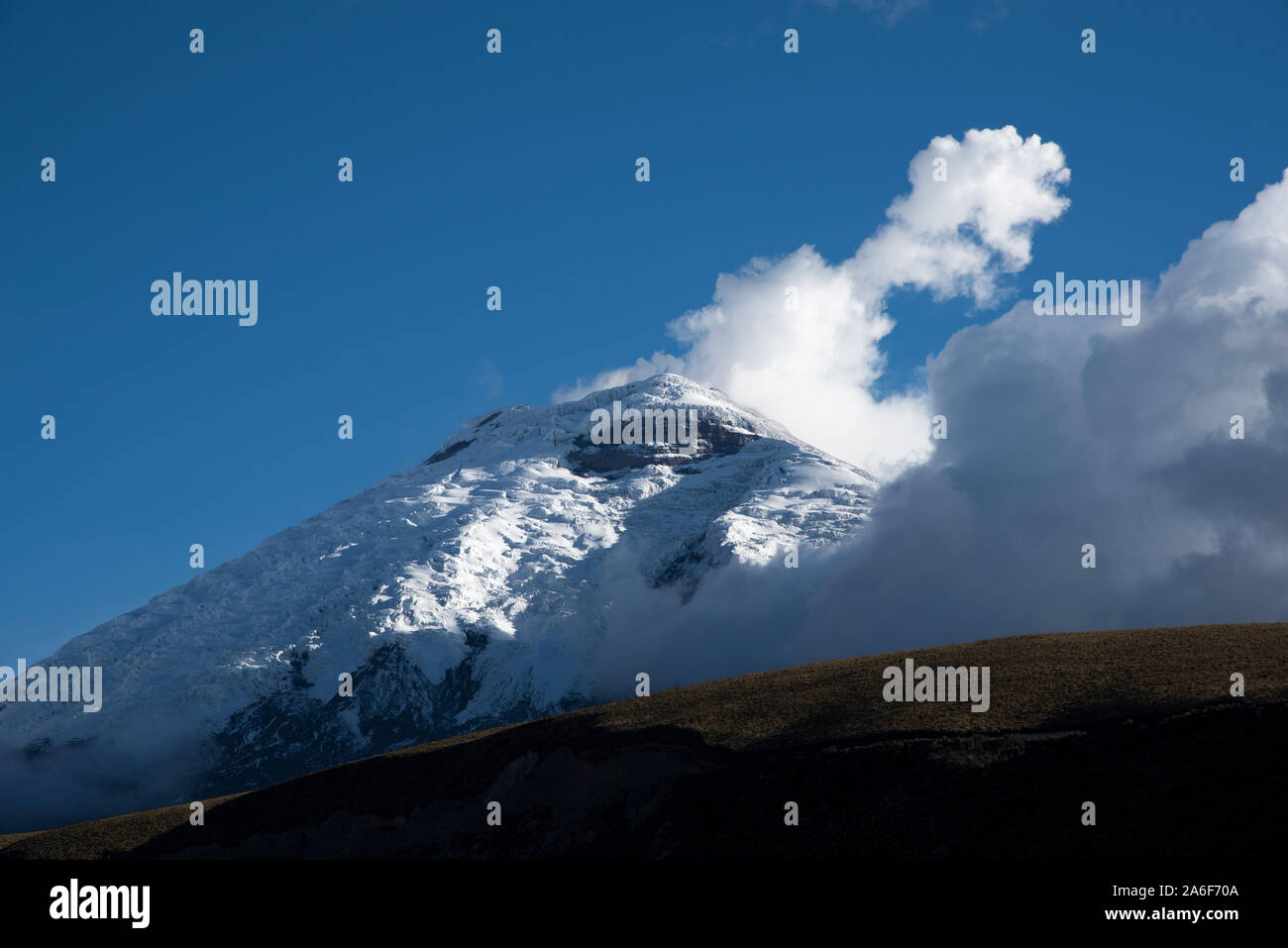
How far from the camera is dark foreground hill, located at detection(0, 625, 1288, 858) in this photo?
49.8 meters

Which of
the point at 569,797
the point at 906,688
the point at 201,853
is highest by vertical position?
the point at 906,688

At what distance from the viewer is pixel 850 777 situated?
193 ft

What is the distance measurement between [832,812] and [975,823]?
756 cm

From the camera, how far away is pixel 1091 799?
50562 millimetres

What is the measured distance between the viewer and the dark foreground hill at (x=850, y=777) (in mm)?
49844

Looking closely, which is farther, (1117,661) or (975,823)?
(1117,661)
